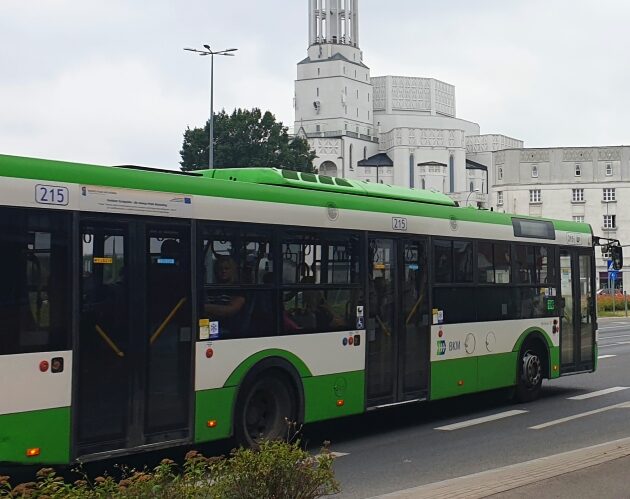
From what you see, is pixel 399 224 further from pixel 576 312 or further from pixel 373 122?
pixel 373 122

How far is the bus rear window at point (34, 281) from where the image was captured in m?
8.13

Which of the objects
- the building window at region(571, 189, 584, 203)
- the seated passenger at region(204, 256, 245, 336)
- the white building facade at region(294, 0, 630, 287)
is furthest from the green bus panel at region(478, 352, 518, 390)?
the white building facade at region(294, 0, 630, 287)

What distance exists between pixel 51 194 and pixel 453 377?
712 cm

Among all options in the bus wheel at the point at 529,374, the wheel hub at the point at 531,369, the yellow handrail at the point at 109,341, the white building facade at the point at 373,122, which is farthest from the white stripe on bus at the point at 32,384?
the white building facade at the point at 373,122

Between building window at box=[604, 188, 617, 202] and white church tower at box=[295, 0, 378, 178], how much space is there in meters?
56.4

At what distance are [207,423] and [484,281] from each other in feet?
20.0

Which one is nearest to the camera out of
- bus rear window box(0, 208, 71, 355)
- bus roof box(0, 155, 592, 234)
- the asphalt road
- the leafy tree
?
bus rear window box(0, 208, 71, 355)

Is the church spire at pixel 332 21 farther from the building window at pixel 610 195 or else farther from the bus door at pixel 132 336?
the bus door at pixel 132 336

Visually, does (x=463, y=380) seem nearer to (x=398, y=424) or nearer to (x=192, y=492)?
(x=398, y=424)

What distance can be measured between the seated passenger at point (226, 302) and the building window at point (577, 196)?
110120mm

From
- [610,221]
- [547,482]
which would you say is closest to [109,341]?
[547,482]

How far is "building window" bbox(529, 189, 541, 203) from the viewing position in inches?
4604

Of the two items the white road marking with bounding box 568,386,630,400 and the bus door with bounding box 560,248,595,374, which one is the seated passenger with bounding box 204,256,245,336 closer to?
the bus door with bounding box 560,248,595,374

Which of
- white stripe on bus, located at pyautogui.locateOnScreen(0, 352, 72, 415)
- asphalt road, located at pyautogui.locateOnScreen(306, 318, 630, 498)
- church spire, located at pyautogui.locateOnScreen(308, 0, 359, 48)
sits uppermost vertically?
church spire, located at pyautogui.locateOnScreen(308, 0, 359, 48)
